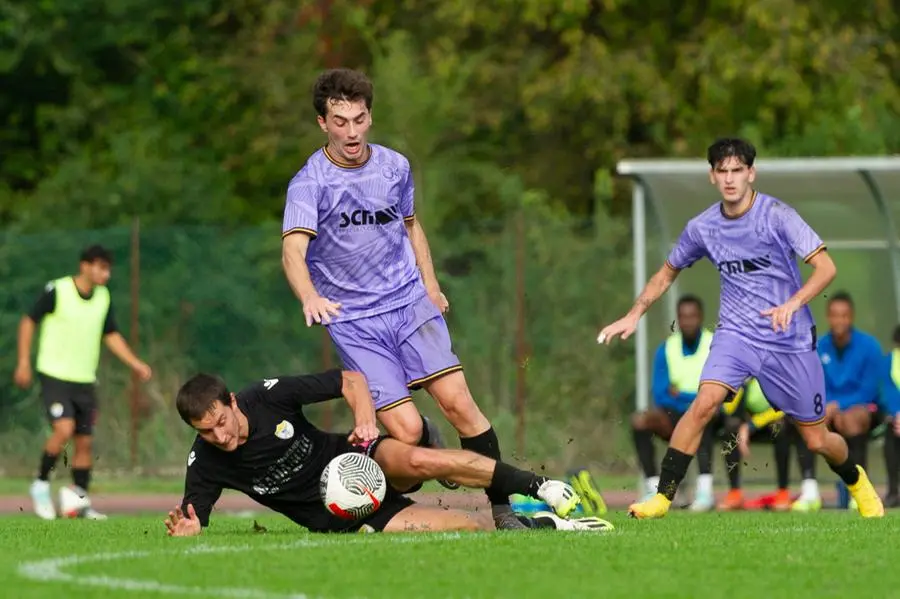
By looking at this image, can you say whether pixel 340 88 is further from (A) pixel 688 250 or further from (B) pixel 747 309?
(B) pixel 747 309

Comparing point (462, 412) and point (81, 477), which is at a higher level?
point (462, 412)

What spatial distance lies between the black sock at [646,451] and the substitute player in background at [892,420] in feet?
5.98

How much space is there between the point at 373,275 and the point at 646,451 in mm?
6259

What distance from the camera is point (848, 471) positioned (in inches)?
452

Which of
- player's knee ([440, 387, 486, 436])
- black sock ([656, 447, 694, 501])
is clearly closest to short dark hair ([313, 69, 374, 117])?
player's knee ([440, 387, 486, 436])

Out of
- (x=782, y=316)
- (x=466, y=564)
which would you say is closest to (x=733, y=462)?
(x=782, y=316)

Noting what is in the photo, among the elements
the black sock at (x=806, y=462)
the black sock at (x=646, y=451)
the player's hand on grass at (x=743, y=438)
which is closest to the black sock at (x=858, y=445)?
the black sock at (x=806, y=462)

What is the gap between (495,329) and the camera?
20.7 meters

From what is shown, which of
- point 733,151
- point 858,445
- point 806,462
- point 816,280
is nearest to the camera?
point 816,280

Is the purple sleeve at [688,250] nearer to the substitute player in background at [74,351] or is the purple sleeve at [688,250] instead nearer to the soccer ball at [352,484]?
the soccer ball at [352,484]

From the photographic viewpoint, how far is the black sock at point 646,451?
50.7 ft

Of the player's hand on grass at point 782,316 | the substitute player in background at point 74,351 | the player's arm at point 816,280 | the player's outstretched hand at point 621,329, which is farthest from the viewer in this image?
the substitute player in background at point 74,351

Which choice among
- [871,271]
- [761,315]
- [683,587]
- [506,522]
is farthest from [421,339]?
[871,271]

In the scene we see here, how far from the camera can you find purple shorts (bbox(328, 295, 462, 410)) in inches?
379
